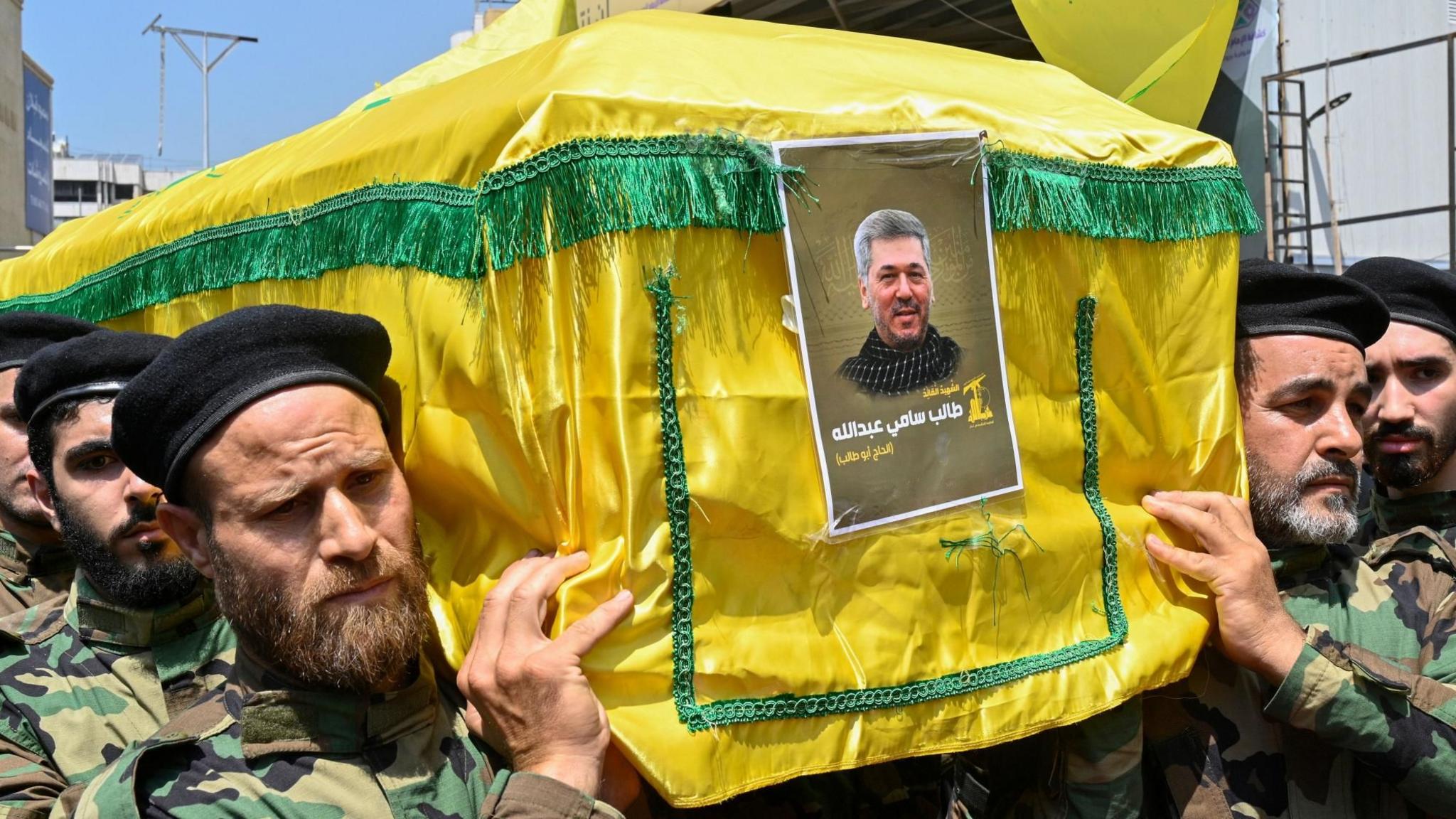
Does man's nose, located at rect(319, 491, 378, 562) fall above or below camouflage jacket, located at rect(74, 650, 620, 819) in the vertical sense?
above

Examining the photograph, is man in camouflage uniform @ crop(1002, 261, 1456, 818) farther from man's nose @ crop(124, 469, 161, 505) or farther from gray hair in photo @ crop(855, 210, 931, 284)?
man's nose @ crop(124, 469, 161, 505)

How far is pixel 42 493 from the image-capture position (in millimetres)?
2646

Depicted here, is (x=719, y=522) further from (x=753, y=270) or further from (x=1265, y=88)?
(x=1265, y=88)

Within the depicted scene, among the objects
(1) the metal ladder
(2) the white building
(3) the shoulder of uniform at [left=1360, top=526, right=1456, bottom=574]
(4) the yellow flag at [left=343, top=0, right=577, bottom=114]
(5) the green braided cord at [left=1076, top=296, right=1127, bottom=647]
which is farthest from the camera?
(2) the white building

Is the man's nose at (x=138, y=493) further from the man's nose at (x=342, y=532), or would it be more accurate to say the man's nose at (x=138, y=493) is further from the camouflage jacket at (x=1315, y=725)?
the camouflage jacket at (x=1315, y=725)

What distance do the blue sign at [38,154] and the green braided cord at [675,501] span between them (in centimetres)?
2497

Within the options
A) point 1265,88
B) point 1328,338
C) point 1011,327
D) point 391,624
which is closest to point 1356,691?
point 1328,338

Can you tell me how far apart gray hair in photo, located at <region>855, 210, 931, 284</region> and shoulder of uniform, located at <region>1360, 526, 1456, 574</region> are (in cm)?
146

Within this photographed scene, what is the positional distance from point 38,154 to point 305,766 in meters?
27.1

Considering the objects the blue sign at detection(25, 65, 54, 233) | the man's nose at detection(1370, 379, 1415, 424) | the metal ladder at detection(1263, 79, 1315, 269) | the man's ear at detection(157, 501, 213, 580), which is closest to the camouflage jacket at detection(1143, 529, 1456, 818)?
the man's nose at detection(1370, 379, 1415, 424)

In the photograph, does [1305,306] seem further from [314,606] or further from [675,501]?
[314,606]

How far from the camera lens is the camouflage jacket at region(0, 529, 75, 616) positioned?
2.87m

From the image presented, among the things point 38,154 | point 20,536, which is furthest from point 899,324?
point 38,154

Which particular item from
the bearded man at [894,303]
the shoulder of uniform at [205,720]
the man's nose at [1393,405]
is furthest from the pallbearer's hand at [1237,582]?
the shoulder of uniform at [205,720]
